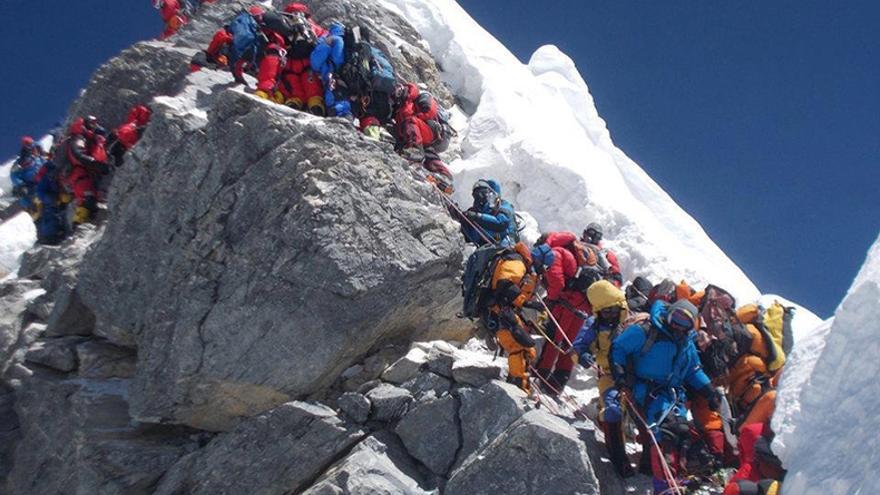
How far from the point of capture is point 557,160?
57.4 feet

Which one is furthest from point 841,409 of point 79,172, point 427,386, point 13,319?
point 79,172

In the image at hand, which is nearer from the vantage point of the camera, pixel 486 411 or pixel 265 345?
pixel 486 411

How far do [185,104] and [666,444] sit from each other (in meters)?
10.00

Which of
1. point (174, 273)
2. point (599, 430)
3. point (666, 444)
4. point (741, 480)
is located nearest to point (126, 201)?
point (174, 273)

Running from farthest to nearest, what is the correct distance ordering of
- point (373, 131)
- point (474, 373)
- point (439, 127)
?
1. point (439, 127)
2. point (373, 131)
3. point (474, 373)

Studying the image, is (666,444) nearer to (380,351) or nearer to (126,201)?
(380,351)

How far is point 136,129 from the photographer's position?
13898 millimetres

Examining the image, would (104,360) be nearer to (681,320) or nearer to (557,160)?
(681,320)

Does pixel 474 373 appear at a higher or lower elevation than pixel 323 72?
lower

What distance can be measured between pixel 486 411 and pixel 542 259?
276cm

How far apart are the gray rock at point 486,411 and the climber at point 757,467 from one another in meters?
2.50

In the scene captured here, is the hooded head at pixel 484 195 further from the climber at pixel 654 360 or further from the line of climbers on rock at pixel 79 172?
the line of climbers on rock at pixel 79 172

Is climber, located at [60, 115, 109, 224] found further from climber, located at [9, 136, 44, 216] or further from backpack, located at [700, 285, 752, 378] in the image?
backpack, located at [700, 285, 752, 378]

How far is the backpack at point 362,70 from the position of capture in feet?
46.8
